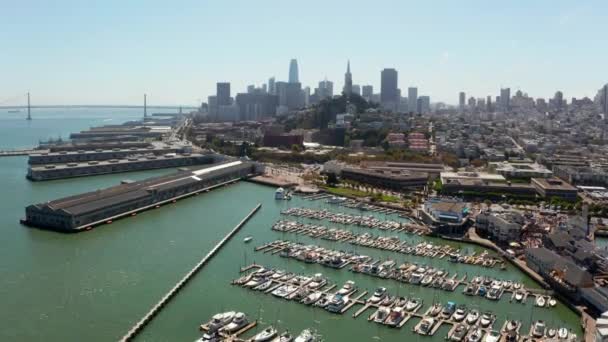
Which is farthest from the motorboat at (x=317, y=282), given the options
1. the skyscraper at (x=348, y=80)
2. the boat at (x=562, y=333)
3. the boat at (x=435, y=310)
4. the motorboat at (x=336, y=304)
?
the skyscraper at (x=348, y=80)

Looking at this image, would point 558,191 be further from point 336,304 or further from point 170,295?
point 170,295

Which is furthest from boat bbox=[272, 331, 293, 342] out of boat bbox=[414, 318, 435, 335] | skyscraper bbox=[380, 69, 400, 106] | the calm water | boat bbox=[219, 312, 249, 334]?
skyscraper bbox=[380, 69, 400, 106]

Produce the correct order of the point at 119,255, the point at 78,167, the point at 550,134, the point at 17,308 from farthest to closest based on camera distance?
the point at 550,134
the point at 78,167
the point at 119,255
the point at 17,308

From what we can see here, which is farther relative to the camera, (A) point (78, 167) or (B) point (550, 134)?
(B) point (550, 134)

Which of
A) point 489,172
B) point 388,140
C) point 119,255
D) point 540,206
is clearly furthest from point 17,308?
point 388,140

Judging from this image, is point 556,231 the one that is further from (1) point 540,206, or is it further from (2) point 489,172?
(2) point 489,172

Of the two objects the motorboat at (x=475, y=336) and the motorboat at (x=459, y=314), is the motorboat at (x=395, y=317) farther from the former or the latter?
the motorboat at (x=475, y=336)

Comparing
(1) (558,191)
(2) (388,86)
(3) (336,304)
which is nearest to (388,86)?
(2) (388,86)
